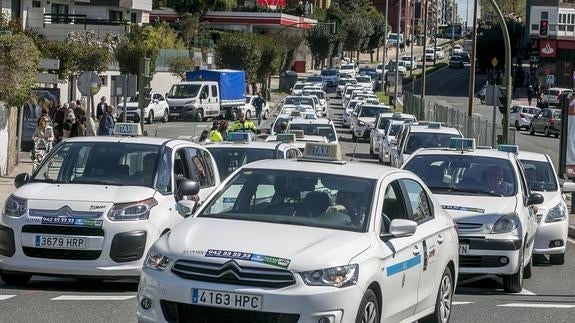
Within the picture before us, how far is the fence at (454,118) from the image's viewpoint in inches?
1729

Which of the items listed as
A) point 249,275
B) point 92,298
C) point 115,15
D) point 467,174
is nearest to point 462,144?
point 467,174

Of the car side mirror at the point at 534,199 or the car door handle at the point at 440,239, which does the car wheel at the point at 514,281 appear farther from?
the car door handle at the point at 440,239

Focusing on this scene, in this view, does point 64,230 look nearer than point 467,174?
Yes

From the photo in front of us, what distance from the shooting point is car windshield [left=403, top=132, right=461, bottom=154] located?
3115 cm

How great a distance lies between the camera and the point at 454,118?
50125mm

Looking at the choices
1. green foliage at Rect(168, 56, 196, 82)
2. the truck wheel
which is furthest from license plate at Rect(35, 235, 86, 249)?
green foliage at Rect(168, 56, 196, 82)

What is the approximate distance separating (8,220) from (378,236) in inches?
197

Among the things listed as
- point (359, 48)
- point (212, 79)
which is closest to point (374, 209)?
point (212, 79)

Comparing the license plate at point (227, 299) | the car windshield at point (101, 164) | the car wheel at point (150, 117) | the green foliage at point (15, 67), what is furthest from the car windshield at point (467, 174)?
the car wheel at point (150, 117)

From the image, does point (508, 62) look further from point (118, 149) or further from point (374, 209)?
point (374, 209)

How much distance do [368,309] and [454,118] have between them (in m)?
41.8

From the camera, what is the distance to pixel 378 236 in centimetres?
940

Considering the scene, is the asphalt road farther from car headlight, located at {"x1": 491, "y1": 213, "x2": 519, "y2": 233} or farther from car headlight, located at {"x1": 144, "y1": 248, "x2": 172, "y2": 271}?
car headlight, located at {"x1": 144, "y1": 248, "x2": 172, "y2": 271}

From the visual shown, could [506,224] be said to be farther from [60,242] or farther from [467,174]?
[60,242]
